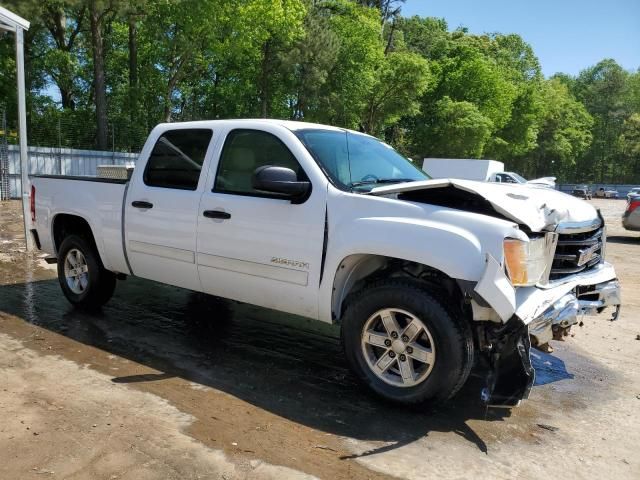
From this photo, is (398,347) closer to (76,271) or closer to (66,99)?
(76,271)

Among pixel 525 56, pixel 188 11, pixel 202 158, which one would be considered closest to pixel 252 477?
pixel 202 158

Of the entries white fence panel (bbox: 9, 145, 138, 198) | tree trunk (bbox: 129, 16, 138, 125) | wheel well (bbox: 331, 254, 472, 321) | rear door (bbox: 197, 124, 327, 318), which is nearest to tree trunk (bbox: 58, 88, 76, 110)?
tree trunk (bbox: 129, 16, 138, 125)

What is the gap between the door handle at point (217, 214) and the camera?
→ 4.47m

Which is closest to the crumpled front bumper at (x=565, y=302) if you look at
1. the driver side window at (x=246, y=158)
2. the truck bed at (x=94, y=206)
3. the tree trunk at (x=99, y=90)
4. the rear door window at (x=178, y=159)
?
the driver side window at (x=246, y=158)

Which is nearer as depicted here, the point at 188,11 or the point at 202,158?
the point at 202,158

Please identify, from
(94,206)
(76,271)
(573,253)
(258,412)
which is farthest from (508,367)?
(76,271)

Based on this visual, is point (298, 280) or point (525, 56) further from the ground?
point (525, 56)

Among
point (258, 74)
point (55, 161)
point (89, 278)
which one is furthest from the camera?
point (258, 74)

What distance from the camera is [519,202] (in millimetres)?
3760

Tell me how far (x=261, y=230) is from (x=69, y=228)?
297 centimetres

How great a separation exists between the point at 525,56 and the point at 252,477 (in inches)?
3277

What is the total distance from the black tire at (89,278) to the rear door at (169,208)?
2.23 feet

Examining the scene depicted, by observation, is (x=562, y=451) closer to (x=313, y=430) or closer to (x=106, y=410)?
(x=313, y=430)

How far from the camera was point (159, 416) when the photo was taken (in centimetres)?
359
